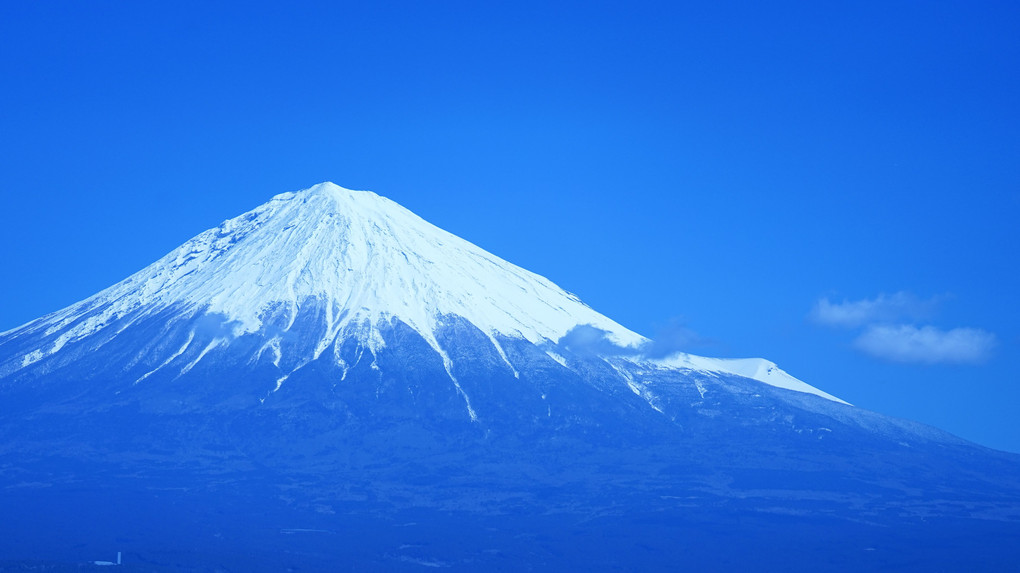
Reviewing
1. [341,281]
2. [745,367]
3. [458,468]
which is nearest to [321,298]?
[341,281]

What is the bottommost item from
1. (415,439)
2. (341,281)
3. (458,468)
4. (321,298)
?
(458,468)

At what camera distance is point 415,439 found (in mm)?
93312

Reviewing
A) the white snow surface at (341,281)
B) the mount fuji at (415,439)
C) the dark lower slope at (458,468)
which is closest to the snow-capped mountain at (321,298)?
the white snow surface at (341,281)

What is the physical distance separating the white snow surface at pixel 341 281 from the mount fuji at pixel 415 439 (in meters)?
0.29

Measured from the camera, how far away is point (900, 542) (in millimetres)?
78312

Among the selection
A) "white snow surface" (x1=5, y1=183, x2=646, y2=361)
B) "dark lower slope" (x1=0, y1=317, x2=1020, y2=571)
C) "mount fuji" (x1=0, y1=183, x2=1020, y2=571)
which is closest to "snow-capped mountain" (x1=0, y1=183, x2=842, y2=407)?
"white snow surface" (x1=5, y1=183, x2=646, y2=361)

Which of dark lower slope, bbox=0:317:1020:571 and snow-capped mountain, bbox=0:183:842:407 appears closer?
dark lower slope, bbox=0:317:1020:571

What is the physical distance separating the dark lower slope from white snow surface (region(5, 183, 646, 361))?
3237 millimetres

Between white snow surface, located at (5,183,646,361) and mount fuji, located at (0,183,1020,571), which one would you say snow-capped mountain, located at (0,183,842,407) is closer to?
white snow surface, located at (5,183,646,361)

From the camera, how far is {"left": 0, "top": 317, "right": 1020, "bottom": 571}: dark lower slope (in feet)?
243

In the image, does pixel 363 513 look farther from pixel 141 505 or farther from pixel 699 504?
pixel 699 504

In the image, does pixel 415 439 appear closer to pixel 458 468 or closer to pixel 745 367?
pixel 458 468

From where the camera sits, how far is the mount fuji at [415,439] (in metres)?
75.4

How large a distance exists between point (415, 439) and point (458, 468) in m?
4.40
